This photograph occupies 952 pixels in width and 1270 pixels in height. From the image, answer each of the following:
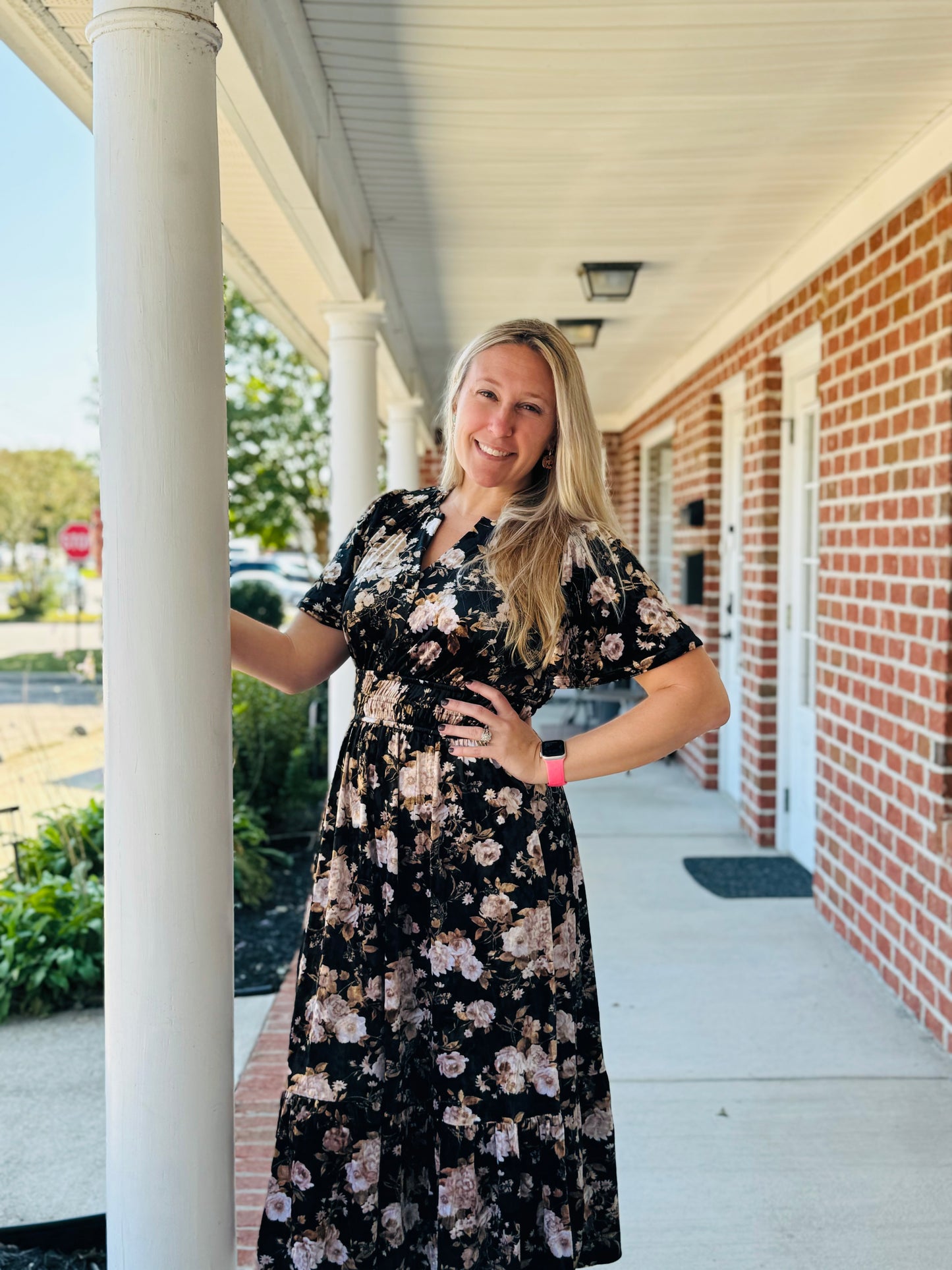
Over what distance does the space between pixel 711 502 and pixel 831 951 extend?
3435 millimetres

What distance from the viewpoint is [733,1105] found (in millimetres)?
3119

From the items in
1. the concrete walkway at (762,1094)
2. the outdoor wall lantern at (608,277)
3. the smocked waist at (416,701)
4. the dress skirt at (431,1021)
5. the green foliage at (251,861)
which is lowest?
the concrete walkway at (762,1094)

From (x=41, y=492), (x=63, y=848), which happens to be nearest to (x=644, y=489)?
(x=63, y=848)

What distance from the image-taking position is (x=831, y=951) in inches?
169

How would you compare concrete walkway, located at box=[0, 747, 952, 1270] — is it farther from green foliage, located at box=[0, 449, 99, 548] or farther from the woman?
green foliage, located at box=[0, 449, 99, 548]

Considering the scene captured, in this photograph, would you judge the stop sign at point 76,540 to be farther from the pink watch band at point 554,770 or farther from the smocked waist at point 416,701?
the pink watch band at point 554,770

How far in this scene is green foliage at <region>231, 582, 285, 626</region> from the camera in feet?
36.0

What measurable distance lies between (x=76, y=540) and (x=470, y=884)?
1618 centimetres

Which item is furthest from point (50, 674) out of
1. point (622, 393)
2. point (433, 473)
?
point (622, 393)

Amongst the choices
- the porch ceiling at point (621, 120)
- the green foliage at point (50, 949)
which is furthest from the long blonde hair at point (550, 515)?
the green foliage at point (50, 949)

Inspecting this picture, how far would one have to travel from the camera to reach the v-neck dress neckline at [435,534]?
199 cm

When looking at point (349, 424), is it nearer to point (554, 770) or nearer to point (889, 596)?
point (889, 596)

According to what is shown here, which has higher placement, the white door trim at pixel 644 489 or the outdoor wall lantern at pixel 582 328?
the outdoor wall lantern at pixel 582 328

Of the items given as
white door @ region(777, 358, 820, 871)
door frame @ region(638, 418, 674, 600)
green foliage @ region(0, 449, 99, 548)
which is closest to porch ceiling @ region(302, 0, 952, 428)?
white door @ region(777, 358, 820, 871)
